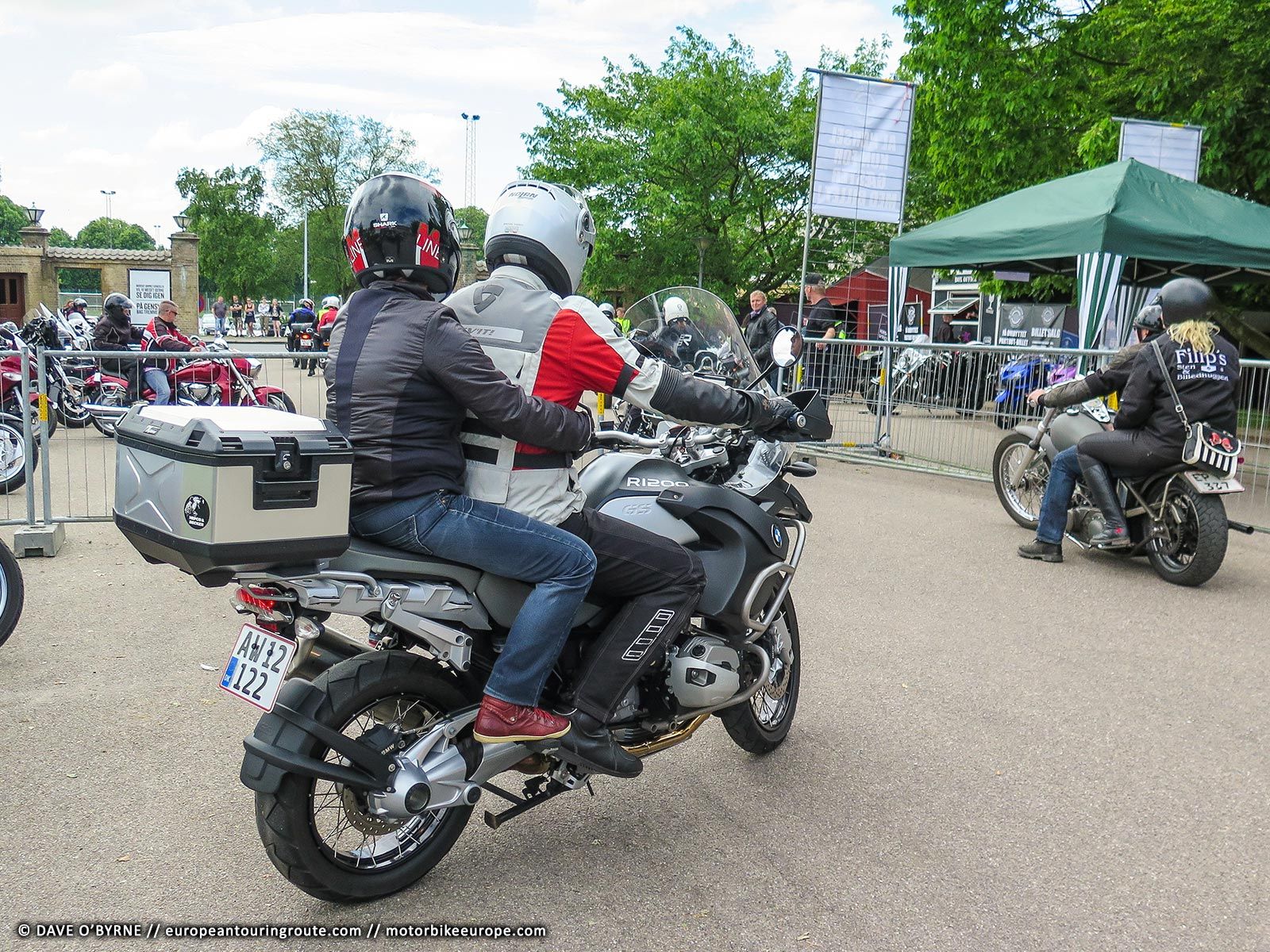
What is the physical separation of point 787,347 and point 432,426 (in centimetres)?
168

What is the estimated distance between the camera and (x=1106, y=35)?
18203mm

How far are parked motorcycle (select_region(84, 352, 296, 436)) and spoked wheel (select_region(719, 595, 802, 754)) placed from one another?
6700 mm

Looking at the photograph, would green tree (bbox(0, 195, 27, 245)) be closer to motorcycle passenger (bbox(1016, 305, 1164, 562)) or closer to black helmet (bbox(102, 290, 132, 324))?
black helmet (bbox(102, 290, 132, 324))

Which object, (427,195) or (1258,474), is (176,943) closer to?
(427,195)

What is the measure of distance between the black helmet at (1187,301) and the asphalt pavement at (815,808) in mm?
1978

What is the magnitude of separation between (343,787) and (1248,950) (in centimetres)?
247

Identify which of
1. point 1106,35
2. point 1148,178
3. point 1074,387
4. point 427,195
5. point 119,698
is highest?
point 1106,35

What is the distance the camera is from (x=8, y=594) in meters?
4.97

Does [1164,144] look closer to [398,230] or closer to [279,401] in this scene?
[279,401]

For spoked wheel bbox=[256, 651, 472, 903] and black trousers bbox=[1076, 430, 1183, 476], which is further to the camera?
black trousers bbox=[1076, 430, 1183, 476]

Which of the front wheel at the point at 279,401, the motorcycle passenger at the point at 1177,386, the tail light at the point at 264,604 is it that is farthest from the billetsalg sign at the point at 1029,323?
the tail light at the point at 264,604

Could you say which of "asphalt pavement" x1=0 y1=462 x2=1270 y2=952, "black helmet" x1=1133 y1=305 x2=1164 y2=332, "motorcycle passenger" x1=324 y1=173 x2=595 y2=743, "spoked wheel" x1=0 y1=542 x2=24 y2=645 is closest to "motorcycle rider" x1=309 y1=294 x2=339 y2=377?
"black helmet" x1=1133 y1=305 x2=1164 y2=332

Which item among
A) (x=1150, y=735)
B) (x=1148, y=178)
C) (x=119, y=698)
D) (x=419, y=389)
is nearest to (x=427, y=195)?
(x=419, y=389)

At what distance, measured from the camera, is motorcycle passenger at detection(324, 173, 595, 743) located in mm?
2979
